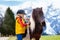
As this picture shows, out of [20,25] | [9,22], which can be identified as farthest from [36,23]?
[9,22]

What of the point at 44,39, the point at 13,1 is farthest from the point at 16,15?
the point at 44,39

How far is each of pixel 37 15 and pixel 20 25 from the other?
0.26 meters

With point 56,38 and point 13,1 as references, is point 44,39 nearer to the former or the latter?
point 56,38

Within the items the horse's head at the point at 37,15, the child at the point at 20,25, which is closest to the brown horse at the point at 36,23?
the horse's head at the point at 37,15

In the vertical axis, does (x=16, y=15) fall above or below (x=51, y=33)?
above

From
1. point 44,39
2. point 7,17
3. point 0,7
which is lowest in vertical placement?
point 44,39

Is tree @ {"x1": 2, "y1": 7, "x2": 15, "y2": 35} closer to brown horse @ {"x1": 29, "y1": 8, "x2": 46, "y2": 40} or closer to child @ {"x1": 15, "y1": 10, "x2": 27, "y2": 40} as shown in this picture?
child @ {"x1": 15, "y1": 10, "x2": 27, "y2": 40}

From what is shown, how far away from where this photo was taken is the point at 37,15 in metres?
2.14

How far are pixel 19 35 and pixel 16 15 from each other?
265 millimetres

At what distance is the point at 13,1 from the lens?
2182 millimetres

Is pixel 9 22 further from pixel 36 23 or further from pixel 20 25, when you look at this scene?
pixel 36 23

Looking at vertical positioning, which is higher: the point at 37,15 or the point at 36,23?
the point at 37,15

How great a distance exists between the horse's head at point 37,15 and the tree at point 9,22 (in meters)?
0.28

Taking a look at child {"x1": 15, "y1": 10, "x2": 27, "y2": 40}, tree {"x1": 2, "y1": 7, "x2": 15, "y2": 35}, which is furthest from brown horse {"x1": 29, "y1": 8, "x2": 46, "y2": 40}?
tree {"x1": 2, "y1": 7, "x2": 15, "y2": 35}
